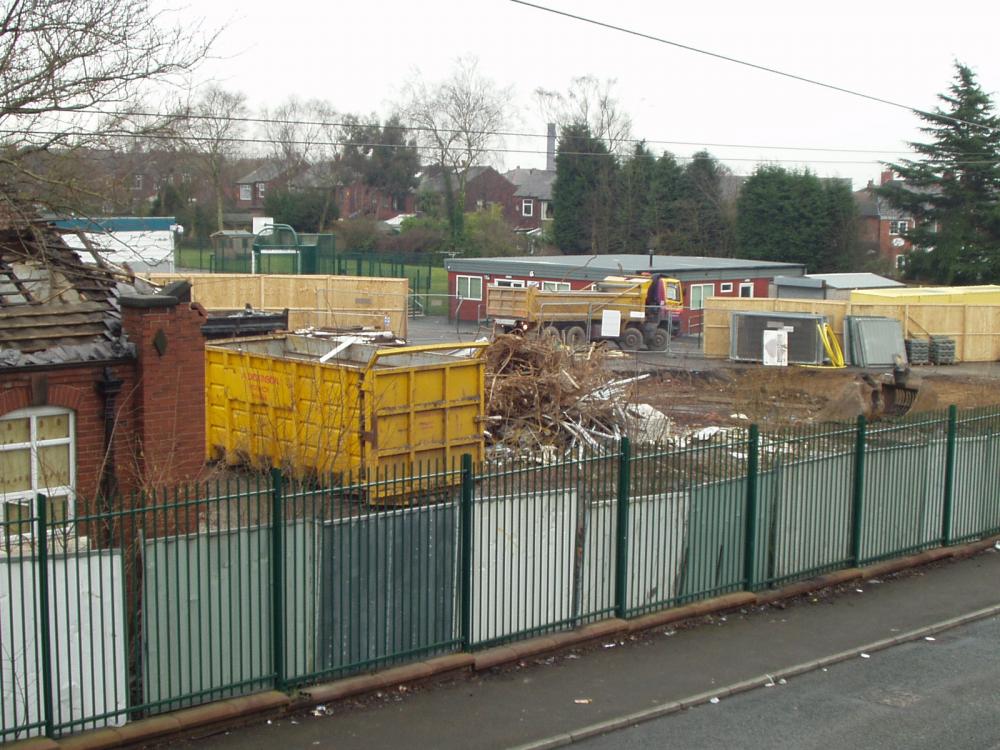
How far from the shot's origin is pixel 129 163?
1678 cm

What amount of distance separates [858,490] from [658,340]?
26.6 m

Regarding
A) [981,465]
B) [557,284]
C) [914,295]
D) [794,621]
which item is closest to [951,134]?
[914,295]

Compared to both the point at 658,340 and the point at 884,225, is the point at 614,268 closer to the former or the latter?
the point at 658,340

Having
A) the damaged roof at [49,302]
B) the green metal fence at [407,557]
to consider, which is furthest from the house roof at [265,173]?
the green metal fence at [407,557]

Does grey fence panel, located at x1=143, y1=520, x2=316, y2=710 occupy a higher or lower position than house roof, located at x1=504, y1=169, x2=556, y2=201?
lower

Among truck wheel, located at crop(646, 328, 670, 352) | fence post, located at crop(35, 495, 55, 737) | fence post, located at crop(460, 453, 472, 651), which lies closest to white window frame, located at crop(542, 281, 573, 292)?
truck wheel, located at crop(646, 328, 670, 352)

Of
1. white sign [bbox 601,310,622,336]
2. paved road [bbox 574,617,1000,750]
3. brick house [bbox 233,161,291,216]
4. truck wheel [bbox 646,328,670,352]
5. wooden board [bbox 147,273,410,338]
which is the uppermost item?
brick house [bbox 233,161,291,216]

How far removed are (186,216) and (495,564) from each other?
68.0 metres

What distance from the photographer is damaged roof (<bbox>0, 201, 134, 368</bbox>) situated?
1204cm

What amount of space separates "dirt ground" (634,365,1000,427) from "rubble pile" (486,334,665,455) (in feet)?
9.23

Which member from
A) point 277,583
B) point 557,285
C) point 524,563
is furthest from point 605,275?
point 277,583

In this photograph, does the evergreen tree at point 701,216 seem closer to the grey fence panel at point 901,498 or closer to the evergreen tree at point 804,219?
the evergreen tree at point 804,219

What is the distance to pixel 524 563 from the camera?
34.0ft

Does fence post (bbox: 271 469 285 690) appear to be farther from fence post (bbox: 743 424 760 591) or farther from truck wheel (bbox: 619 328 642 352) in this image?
truck wheel (bbox: 619 328 642 352)
